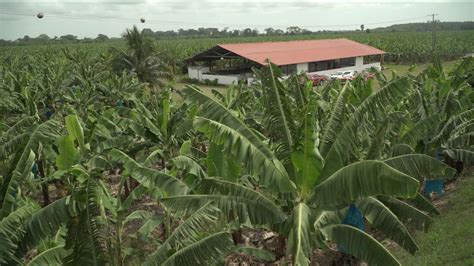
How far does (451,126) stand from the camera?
1055 centimetres

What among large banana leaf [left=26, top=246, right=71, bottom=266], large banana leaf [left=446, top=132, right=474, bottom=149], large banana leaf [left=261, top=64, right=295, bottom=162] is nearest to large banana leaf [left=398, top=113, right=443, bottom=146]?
large banana leaf [left=446, top=132, right=474, bottom=149]

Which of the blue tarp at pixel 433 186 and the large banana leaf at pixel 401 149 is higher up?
the large banana leaf at pixel 401 149

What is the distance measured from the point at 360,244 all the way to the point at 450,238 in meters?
4.75

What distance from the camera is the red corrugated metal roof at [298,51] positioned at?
42250mm

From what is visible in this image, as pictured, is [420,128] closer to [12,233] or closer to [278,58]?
[12,233]

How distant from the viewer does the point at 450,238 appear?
30.6 ft

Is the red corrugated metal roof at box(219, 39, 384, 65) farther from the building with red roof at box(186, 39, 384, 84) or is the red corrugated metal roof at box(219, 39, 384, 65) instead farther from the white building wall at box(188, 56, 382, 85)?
the white building wall at box(188, 56, 382, 85)

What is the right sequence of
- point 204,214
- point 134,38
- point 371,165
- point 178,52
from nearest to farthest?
point 371,165 < point 204,214 < point 134,38 < point 178,52

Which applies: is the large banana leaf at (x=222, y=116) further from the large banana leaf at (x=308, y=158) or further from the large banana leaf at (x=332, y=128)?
the large banana leaf at (x=332, y=128)

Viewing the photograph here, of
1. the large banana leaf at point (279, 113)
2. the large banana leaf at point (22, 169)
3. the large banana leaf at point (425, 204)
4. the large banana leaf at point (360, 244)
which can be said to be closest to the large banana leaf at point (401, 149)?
the large banana leaf at point (425, 204)

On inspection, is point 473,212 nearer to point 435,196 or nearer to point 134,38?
point 435,196

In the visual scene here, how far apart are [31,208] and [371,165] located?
4584 millimetres

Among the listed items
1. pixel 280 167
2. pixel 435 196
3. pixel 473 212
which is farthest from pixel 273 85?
pixel 435 196

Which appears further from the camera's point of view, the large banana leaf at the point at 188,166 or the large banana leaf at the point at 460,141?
the large banana leaf at the point at 460,141
